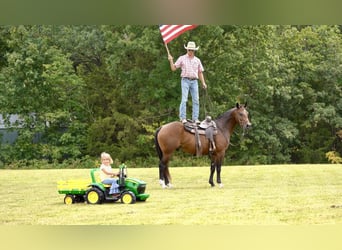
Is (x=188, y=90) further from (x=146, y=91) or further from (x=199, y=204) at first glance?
(x=146, y=91)

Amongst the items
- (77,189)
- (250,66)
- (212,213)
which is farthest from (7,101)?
(212,213)

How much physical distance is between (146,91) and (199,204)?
1140 centimetres

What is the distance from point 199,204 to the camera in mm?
5344

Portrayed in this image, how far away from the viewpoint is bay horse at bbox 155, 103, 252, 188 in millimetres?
7238

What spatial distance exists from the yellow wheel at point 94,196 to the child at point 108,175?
0.12m

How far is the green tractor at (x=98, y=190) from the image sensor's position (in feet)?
17.8

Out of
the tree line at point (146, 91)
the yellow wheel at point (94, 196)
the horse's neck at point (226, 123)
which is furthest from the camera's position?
the tree line at point (146, 91)

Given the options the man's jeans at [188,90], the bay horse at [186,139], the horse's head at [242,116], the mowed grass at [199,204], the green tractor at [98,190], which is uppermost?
the man's jeans at [188,90]

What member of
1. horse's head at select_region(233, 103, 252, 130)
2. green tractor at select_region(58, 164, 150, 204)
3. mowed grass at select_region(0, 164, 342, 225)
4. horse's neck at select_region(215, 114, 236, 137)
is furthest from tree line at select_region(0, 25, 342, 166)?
green tractor at select_region(58, 164, 150, 204)

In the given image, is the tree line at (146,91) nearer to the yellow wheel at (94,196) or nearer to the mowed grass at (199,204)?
the mowed grass at (199,204)

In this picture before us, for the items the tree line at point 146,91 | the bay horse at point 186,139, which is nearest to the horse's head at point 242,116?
the bay horse at point 186,139

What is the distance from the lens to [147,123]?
Result: 662 inches

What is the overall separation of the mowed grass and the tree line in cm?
724

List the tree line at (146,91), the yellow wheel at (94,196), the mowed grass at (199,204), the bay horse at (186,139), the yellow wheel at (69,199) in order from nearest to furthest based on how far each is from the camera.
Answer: the mowed grass at (199,204) < the yellow wheel at (94,196) < the yellow wheel at (69,199) < the bay horse at (186,139) < the tree line at (146,91)
